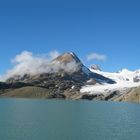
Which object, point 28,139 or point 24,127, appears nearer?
point 28,139

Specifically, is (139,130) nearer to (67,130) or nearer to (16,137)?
(67,130)

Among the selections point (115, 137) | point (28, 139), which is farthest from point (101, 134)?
point (28, 139)

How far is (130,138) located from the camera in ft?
308

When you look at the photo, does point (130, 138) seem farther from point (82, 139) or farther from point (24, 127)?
point (24, 127)

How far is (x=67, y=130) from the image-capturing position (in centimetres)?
10506

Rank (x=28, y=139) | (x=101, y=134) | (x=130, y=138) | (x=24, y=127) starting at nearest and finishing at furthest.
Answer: (x=28, y=139), (x=130, y=138), (x=101, y=134), (x=24, y=127)

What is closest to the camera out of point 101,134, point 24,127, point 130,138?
point 130,138

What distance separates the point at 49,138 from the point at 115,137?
18.3 metres

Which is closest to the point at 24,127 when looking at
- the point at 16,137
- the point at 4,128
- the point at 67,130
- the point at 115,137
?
the point at 4,128

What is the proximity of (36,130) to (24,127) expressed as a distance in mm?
7512

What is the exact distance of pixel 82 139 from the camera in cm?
8869

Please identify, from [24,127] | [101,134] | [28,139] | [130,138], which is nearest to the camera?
[28,139]

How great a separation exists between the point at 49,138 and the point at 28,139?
212 inches

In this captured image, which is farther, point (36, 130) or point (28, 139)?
point (36, 130)
